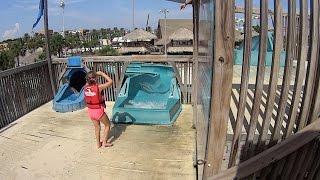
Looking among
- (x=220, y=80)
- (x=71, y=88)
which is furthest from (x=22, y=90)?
(x=220, y=80)

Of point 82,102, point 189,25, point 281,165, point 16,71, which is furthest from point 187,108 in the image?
point 189,25

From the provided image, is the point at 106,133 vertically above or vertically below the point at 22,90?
below

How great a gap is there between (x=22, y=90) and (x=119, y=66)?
2.42 meters

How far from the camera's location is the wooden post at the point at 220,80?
7.01 ft

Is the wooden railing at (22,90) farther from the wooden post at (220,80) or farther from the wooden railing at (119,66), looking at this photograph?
the wooden post at (220,80)

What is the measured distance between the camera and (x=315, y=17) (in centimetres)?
209

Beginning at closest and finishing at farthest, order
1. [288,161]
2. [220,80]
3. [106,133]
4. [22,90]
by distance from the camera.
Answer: [220,80] → [288,161] → [106,133] → [22,90]

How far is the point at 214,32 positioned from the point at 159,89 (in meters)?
6.98

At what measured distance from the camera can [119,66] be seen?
8742mm

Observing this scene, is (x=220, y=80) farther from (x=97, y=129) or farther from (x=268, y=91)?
(x=97, y=129)

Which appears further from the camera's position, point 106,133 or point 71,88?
point 71,88

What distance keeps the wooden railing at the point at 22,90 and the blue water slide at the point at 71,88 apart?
19.4 inches

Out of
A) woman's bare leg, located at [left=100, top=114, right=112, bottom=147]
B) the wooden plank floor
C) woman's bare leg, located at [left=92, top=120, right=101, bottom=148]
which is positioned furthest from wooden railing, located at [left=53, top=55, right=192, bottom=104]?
woman's bare leg, located at [left=92, top=120, right=101, bottom=148]

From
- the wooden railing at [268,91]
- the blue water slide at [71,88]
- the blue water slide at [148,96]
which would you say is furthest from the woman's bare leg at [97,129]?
the wooden railing at [268,91]
